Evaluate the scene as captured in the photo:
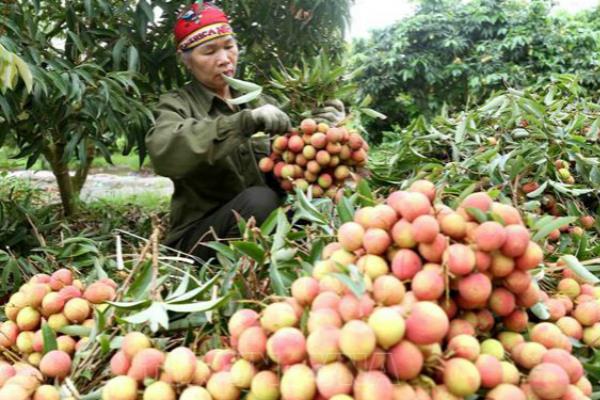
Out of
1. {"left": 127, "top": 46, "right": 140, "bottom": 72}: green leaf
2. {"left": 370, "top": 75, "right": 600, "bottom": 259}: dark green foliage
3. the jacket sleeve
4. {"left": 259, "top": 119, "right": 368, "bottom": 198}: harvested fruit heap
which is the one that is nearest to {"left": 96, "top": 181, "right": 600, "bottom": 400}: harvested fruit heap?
{"left": 370, "top": 75, "right": 600, "bottom": 259}: dark green foliage

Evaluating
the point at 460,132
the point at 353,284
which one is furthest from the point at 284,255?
the point at 460,132

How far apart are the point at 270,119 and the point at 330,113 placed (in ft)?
0.78

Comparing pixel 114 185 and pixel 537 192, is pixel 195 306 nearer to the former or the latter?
pixel 537 192

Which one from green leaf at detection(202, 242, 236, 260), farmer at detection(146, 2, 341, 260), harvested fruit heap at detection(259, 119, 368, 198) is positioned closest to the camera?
green leaf at detection(202, 242, 236, 260)

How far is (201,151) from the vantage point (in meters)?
1.67

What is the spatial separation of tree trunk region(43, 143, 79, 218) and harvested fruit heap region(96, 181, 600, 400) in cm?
237

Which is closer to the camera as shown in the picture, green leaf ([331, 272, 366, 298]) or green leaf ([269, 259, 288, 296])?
green leaf ([331, 272, 366, 298])

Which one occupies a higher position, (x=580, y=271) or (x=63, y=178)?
(x=580, y=271)

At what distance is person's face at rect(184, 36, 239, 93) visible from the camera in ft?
6.60

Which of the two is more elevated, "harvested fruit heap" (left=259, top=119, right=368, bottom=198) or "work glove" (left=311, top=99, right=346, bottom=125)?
"work glove" (left=311, top=99, right=346, bottom=125)

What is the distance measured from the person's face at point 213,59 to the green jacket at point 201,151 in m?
0.06

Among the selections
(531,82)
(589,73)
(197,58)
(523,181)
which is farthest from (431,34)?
(523,181)

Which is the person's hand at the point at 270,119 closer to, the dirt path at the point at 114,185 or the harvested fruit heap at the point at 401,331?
A: the harvested fruit heap at the point at 401,331

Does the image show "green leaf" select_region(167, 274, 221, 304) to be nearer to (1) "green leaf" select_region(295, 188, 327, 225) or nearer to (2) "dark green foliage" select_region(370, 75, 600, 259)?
(1) "green leaf" select_region(295, 188, 327, 225)
